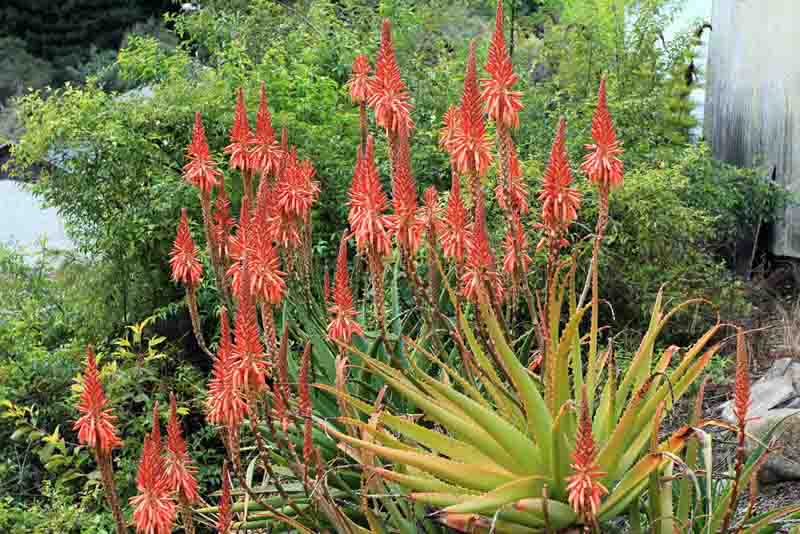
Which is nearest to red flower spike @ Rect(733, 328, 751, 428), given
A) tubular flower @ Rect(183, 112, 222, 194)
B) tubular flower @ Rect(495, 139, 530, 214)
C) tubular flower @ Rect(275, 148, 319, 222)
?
tubular flower @ Rect(495, 139, 530, 214)

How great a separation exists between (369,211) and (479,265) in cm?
35

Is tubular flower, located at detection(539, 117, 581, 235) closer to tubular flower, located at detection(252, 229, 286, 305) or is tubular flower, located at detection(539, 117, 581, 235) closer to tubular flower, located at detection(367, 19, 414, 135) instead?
tubular flower, located at detection(367, 19, 414, 135)

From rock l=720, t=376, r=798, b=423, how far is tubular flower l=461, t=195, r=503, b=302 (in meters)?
2.45

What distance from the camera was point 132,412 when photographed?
18.3 ft

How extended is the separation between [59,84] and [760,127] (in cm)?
1512

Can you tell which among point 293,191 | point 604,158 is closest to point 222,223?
point 293,191

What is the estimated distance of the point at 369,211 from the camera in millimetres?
2611

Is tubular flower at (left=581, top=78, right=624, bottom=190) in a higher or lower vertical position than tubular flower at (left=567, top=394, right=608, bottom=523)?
higher

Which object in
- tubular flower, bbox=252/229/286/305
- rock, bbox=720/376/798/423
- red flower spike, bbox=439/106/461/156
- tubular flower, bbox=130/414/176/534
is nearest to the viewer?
tubular flower, bbox=130/414/176/534

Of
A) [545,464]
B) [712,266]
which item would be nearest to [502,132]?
[545,464]

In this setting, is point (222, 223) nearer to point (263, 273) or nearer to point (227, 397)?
point (263, 273)

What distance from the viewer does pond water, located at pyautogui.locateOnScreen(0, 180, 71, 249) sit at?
36.5 ft

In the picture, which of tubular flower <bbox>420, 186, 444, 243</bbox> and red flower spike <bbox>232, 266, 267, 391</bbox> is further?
tubular flower <bbox>420, 186, 444, 243</bbox>

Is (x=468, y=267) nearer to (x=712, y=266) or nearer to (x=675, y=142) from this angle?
(x=712, y=266)
